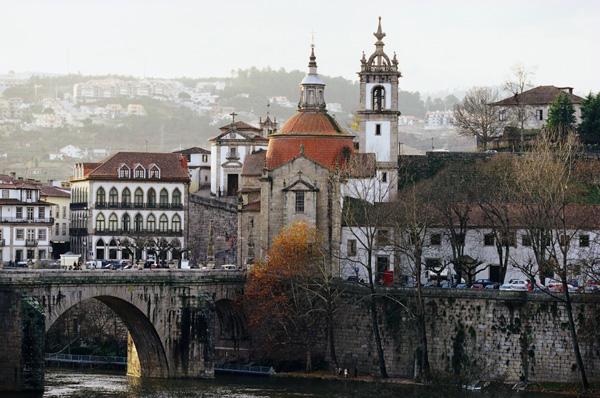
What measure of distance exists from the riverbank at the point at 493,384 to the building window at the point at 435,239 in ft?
45.9

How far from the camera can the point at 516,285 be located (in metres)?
113

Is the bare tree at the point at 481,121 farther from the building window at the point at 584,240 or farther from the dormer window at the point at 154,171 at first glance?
the building window at the point at 584,240

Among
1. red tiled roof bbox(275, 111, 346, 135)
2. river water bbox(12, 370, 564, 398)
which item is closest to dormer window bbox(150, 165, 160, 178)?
red tiled roof bbox(275, 111, 346, 135)

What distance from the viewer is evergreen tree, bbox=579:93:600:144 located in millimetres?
144500

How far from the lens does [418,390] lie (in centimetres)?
10519

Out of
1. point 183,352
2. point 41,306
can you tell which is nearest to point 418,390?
point 183,352

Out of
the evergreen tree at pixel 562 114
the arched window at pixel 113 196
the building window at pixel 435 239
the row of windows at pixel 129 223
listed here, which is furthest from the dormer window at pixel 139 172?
the building window at pixel 435 239

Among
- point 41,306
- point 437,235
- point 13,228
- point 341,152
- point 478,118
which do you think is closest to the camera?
point 41,306

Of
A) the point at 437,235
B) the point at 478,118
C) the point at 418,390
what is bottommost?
the point at 418,390

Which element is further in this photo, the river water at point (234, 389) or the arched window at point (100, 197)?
the arched window at point (100, 197)

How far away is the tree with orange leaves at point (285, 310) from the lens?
114562 mm

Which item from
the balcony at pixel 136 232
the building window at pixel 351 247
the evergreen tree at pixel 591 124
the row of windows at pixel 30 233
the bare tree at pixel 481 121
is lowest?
the building window at pixel 351 247

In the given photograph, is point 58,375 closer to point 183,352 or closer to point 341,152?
point 183,352

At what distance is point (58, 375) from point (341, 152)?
28827 mm
